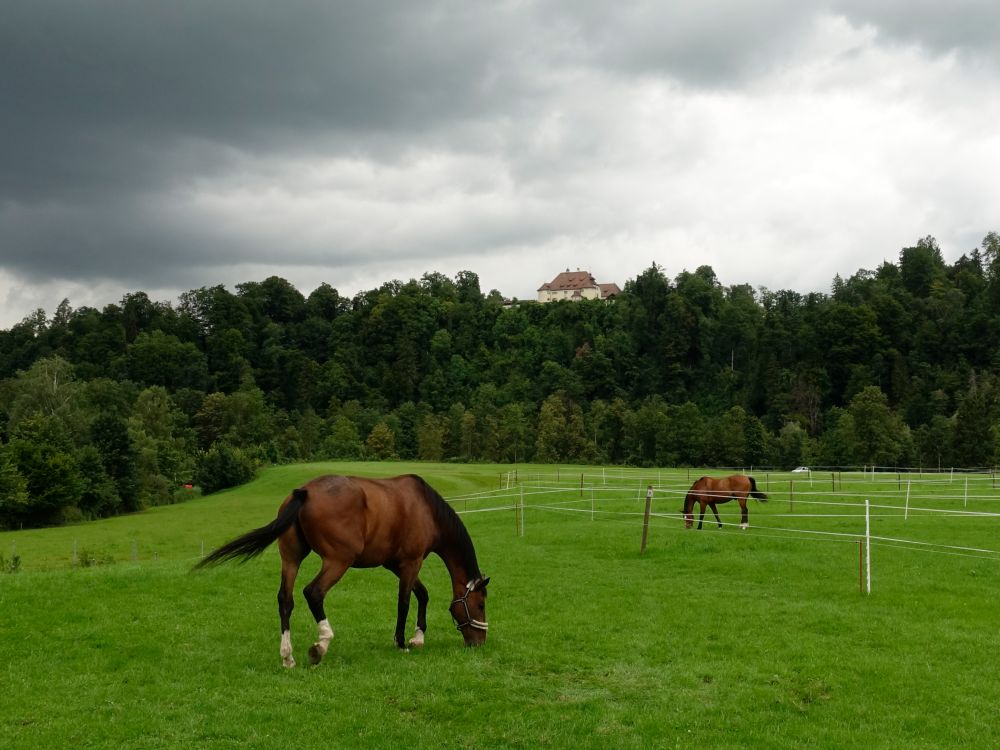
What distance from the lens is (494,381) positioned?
130 m

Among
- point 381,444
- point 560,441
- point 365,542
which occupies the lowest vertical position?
point 381,444

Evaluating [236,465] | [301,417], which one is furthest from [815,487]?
[301,417]

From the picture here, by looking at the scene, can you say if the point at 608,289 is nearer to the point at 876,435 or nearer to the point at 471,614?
the point at 876,435

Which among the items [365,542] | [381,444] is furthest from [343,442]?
[365,542]

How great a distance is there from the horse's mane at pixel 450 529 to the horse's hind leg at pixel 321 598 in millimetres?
1549

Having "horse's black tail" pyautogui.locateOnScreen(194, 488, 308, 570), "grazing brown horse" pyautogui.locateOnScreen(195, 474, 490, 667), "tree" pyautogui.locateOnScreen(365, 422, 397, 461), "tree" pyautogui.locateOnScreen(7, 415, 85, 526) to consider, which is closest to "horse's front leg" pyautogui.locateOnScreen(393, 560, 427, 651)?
"grazing brown horse" pyautogui.locateOnScreen(195, 474, 490, 667)

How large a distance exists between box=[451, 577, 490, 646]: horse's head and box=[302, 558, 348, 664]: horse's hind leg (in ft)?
5.87

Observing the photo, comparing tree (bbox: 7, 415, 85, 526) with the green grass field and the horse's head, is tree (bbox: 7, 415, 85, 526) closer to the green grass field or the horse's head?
the green grass field

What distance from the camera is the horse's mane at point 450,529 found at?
418 inches

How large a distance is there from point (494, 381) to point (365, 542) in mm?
120546

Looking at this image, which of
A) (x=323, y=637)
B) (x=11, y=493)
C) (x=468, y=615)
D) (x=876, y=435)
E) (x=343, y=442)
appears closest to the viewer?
(x=323, y=637)

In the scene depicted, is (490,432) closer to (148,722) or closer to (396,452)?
(396,452)

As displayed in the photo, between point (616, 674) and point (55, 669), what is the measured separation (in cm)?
696

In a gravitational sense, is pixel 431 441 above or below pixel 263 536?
below
